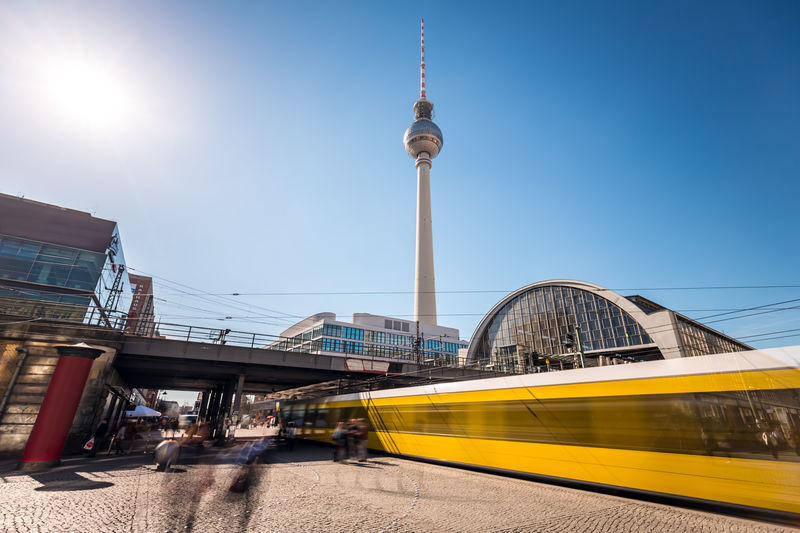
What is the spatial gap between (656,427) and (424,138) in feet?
295

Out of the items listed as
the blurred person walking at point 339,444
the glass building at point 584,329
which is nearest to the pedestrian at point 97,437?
the blurred person walking at point 339,444

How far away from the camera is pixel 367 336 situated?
80000mm

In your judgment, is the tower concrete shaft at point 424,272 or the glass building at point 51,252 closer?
the glass building at point 51,252

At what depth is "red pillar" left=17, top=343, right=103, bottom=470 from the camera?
12.1 metres

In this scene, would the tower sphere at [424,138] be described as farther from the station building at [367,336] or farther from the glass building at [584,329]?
the glass building at [584,329]

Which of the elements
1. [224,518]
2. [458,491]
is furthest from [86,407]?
[458,491]

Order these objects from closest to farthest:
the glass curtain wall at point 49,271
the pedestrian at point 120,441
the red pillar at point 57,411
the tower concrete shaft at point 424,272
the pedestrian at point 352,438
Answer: the red pillar at point 57,411 < the pedestrian at point 352,438 < the pedestrian at point 120,441 < the glass curtain wall at point 49,271 < the tower concrete shaft at point 424,272

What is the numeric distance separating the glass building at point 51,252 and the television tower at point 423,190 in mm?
54632

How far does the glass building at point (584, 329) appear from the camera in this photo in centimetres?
4075

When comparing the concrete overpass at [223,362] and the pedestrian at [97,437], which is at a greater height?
the concrete overpass at [223,362]

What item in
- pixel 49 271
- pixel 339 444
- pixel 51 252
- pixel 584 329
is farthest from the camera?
pixel 584 329

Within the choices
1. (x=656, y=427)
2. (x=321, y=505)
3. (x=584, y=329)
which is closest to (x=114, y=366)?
(x=321, y=505)

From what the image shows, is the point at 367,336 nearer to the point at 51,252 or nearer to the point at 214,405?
the point at 214,405

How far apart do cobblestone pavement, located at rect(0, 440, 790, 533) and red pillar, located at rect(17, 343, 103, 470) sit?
1.19 meters
